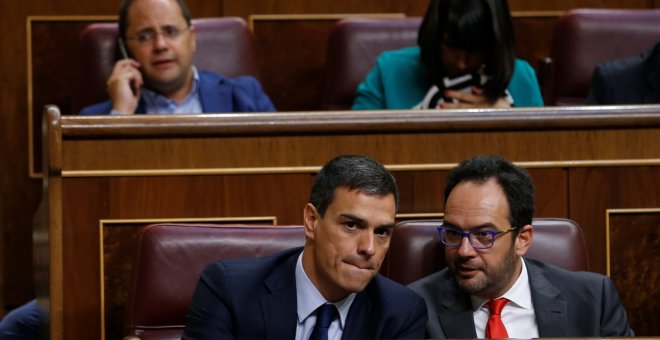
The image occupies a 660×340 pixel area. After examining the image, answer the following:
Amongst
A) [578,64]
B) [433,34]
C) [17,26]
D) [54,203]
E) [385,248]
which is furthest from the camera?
[17,26]

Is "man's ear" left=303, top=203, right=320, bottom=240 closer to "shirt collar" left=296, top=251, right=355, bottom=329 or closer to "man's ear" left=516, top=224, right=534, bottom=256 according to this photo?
"shirt collar" left=296, top=251, right=355, bottom=329

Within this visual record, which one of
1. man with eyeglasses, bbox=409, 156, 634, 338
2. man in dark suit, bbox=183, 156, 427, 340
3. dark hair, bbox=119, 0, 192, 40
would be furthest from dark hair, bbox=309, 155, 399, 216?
dark hair, bbox=119, 0, 192, 40

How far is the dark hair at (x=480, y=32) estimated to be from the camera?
5.41 feet

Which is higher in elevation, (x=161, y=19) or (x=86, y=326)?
(x=161, y=19)

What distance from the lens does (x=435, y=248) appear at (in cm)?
128

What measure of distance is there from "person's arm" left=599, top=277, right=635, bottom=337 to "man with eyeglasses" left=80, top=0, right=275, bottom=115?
65 cm

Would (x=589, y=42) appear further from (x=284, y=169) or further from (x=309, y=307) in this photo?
(x=309, y=307)

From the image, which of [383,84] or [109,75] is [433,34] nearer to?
[383,84]

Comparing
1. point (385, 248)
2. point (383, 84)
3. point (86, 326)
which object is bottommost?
point (86, 326)

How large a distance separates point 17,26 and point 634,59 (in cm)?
104

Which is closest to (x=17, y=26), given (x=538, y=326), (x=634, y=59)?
(x=634, y=59)

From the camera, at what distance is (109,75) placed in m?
1.78

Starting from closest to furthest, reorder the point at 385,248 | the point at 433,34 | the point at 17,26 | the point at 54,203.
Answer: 1. the point at 385,248
2. the point at 54,203
3. the point at 433,34
4. the point at 17,26

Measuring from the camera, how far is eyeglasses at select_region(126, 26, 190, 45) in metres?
1.69
